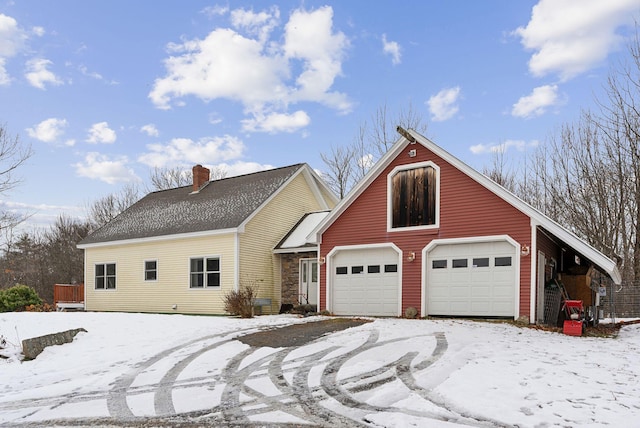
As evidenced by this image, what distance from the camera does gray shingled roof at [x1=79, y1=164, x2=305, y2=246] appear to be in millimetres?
19234

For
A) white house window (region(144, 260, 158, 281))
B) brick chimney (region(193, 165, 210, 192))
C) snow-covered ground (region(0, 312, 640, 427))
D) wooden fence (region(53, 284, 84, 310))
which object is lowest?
wooden fence (region(53, 284, 84, 310))

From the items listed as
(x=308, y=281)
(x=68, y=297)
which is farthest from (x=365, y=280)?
(x=68, y=297)

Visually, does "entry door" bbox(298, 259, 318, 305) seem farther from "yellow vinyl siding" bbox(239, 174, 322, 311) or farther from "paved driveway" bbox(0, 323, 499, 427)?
"paved driveway" bbox(0, 323, 499, 427)

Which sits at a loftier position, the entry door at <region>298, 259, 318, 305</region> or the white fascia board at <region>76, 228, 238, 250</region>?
the white fascia board at <region>76, 228, 238, 250</region>

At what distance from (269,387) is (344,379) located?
1.15 m

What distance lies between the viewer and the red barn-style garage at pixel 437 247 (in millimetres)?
13445

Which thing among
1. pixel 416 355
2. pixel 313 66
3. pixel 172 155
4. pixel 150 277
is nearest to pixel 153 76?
pixel 313 66

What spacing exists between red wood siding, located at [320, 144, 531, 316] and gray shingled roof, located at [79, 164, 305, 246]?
428 cm

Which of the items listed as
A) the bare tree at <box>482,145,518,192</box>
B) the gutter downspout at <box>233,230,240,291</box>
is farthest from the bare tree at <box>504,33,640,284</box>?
the gutter downspout at <box>233,230,240,291</box>

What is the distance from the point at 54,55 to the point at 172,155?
73.1 ft

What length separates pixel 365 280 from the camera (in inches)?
638

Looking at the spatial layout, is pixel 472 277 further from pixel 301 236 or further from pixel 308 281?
pixel 301 236

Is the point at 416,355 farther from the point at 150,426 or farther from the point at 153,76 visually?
the point at 153,76

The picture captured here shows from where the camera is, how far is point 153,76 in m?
18.3
